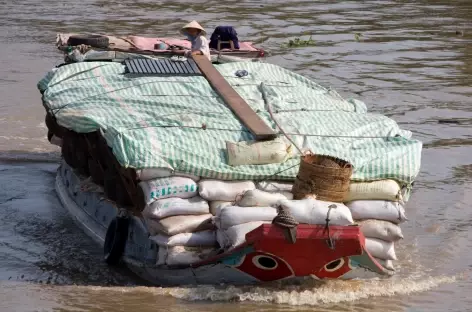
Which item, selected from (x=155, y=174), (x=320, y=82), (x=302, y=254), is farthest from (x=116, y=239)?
(x=320, y=82)

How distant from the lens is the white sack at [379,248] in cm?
667

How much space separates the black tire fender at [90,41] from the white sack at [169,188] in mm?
3689

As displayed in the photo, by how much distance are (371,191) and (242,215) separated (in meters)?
1.02

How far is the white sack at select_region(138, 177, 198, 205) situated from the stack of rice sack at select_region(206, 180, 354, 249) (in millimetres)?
85

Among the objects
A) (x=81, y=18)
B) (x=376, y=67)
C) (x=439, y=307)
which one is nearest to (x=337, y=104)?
(x=439, y=307)

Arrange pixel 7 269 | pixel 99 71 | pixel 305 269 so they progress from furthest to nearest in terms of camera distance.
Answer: pixel 99 71 < pixel 7 269 < pixel 305 269

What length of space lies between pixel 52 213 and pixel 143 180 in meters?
2.82

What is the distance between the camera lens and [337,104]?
320 inches

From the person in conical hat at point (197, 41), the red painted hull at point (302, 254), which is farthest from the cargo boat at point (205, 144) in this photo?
the person in conical hat at point (197, 41)

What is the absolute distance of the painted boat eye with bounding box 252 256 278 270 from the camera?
638cm

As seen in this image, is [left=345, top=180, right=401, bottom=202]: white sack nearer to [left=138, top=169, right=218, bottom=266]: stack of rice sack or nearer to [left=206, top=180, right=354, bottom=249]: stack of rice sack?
[left=206, top=180, right=354, bottom=249]: stack of rice sack

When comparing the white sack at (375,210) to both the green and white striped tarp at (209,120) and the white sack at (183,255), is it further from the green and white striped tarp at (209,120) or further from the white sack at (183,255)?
the white sack at (183,255)

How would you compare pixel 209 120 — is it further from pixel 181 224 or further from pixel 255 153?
pixel 181 224

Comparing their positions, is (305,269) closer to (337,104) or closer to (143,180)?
(143,180)
